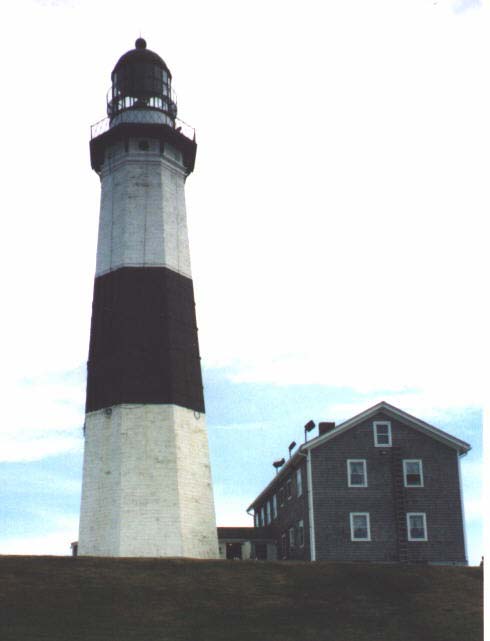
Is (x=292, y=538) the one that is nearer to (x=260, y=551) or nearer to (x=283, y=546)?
(x=283, y=546)

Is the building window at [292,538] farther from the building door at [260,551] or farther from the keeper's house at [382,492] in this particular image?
the building door at [260,551]

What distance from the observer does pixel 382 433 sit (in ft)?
129

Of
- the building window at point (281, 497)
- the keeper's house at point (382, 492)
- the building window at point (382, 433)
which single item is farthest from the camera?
the building window at point (281, 497)

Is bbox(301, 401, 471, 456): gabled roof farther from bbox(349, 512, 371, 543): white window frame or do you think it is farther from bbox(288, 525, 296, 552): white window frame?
bbox(288, 525, 296, 552): white window frame

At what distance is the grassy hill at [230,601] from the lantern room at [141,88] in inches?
781

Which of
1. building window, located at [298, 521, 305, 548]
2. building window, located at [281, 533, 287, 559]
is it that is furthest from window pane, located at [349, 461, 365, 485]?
building window, located at [281, 533, 287, 559]

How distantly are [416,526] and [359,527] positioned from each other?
2528 mm

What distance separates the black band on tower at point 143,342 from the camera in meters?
33.5

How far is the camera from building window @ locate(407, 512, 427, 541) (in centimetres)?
3772

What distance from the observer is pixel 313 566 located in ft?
102

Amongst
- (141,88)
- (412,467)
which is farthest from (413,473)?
(141,88)

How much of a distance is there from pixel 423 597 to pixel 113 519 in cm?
1122

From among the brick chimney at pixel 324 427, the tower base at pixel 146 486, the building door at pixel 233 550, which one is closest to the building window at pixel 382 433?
the brick chimney at pixel 324 427

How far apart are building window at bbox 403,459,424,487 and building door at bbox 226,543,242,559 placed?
11.9 metres
